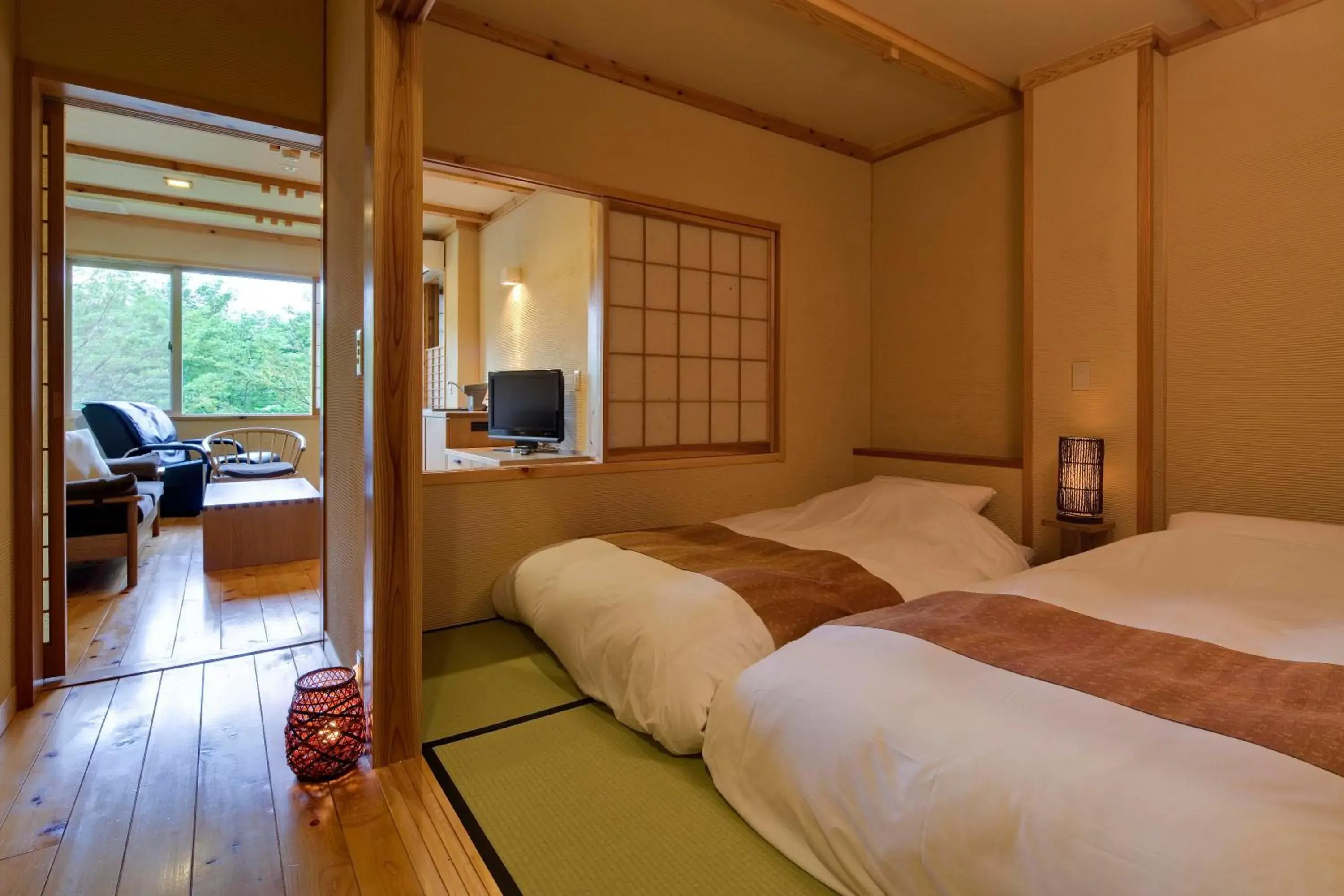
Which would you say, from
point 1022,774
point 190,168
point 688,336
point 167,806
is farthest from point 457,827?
point 190,168

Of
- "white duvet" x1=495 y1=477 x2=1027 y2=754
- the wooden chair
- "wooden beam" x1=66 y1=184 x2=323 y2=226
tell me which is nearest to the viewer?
"white duvet" x1=495 y1=477 x2=1027 y2=754

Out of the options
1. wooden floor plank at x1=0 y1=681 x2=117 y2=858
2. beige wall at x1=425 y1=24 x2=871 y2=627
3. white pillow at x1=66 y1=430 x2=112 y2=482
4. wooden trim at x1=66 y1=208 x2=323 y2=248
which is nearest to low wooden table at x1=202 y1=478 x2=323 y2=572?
white pillow at x1=66 y1=430 x2=112 y2=482

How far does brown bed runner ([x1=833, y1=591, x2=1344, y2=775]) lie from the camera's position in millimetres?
1124

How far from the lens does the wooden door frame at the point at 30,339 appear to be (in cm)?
207

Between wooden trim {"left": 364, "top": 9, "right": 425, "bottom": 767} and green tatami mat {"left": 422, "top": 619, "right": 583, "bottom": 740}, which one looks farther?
green tatami mat {"left": 422, "top": 619, "right": 583, "bottom": 740}

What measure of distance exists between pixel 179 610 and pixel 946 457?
12.5 feet

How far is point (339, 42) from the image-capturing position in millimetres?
2312

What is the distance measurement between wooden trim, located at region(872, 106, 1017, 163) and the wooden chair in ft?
15.7

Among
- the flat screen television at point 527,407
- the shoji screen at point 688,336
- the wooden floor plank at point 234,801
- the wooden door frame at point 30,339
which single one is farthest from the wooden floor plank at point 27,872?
the flat screen television at point 527,407

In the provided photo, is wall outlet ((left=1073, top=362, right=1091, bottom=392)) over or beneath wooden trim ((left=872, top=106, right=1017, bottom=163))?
beneath

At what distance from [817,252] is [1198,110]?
1.76 metres

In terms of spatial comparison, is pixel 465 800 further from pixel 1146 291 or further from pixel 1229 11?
pixel 1229 11

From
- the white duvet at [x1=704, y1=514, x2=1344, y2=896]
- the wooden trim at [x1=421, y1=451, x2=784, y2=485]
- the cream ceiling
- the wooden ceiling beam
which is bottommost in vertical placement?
the white duvet at [x1=704, y1=514, x2=1344, y2=896]

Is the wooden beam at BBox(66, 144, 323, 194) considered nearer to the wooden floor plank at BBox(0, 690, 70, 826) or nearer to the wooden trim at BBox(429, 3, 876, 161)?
the wooden trim at BBox(429, 3, 876, 161)
